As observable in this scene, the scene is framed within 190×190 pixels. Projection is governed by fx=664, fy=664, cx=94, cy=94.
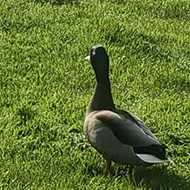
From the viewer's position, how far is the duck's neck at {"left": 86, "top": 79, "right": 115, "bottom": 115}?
470 cm

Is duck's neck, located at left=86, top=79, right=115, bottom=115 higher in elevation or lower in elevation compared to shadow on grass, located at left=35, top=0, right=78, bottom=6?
higher

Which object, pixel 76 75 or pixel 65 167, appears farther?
pixel 76 75

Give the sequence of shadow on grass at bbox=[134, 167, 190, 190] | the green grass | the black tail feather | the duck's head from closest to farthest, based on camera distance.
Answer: the black tail feather, shadow on grass at bbox=[134, 167, 190, 190], the green grass, the duck's head

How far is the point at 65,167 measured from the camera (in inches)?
179

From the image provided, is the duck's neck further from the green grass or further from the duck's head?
the green grass

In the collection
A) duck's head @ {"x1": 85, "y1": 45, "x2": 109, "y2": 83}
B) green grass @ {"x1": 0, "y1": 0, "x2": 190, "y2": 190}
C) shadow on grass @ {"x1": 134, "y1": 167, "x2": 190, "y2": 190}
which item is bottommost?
shadow on grass @ {"x1": 134, "y1": 167, "x2": 190, "y2": 190}

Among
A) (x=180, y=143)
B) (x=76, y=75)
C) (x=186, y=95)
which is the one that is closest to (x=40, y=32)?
(x=76, y=75)

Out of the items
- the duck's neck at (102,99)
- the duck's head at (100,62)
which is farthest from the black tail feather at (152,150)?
the duck's head at (100,62)

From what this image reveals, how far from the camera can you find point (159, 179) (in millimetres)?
4484

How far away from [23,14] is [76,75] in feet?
5.14

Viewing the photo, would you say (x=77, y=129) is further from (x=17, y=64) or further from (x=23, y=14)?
(x=23, y=14)

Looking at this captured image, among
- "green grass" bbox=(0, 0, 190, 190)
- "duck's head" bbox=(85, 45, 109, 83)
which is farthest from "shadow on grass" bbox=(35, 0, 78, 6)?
"duck's head" bbox=(85, 45, 109, 83)

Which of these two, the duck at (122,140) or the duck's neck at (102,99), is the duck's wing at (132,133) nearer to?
the duck at (122,140)

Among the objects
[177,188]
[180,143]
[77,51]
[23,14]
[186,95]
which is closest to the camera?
[177,188]
